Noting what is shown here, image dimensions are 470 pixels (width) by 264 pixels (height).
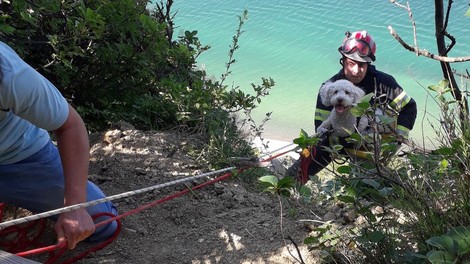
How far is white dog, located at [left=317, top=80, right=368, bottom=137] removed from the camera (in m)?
4.46

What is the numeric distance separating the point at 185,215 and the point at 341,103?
1.73 m

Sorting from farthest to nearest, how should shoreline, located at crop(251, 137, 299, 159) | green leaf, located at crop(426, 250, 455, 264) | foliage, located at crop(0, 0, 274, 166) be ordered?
foliage, located at crop(0, 0, 274, 166) < shoreline, located at crop(251, 137, 299, 159) < green leaf, located at crop(426, 250, 455, 264)

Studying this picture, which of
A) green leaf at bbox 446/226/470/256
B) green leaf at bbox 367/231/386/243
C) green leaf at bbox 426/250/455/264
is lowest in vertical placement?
green leaf at bbox 367/231/386/243

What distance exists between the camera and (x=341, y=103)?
4.48 m

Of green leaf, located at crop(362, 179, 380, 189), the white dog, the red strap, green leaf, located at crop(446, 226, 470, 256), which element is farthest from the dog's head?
green leaf, located at crop(446, 226, 470, 256)

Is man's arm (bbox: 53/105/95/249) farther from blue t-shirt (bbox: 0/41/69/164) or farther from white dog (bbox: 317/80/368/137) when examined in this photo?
white dog (bbox: 317/80/368/137)

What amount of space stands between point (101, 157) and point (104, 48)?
33.8 inches

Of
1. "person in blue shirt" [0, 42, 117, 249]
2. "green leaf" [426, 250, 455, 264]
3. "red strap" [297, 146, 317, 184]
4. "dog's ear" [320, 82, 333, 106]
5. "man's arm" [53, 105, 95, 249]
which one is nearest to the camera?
"green leaf" [426, 250, 455, 264]

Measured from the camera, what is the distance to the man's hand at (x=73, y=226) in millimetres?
2434

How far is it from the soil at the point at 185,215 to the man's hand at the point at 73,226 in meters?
0.48

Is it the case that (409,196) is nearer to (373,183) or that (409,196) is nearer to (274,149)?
(373,183)

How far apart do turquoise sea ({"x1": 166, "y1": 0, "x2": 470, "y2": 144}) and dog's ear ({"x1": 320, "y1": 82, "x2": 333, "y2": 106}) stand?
184 inches

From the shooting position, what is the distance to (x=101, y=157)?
390 cm

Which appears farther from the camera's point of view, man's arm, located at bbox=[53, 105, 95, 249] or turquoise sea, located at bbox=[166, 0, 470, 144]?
turquoise sea, located at bbox=[166, 0, 470, 144]
